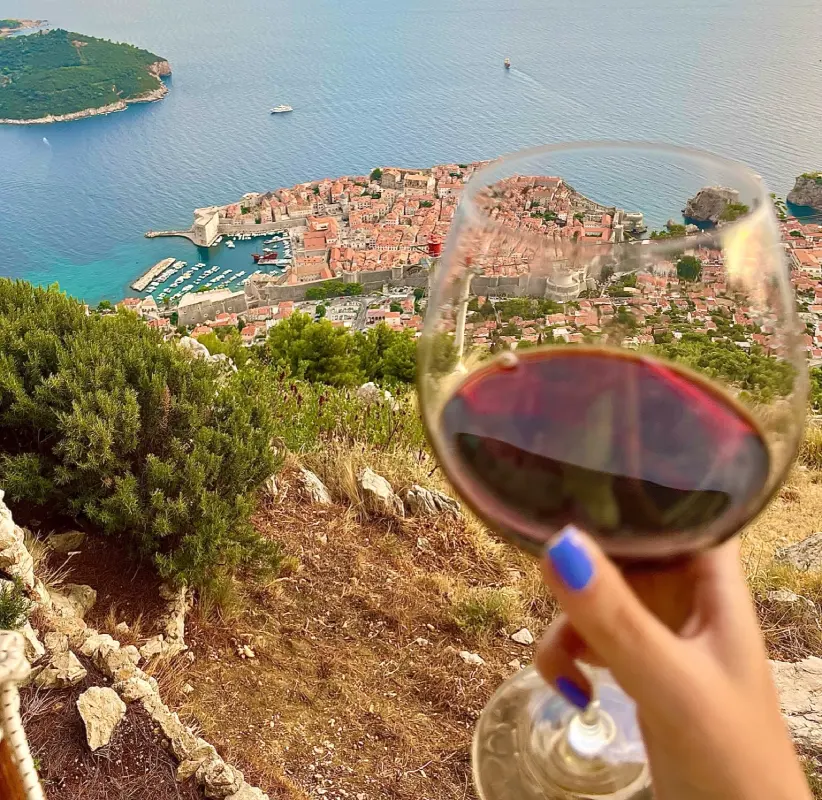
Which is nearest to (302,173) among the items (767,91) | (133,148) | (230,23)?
(133,148)

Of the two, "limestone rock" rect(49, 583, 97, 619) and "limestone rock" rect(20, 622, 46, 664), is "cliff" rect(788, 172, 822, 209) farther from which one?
"limestone rock" rect(20, 622, 46, 664)

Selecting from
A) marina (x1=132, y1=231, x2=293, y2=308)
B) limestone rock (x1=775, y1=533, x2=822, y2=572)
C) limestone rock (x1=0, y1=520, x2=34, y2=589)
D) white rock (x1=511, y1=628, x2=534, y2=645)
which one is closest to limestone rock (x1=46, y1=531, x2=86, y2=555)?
limestone rock (x1=0, y1=520, x2=34, y2=589)

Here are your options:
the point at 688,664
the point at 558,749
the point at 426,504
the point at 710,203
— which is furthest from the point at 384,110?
the point at 688,664

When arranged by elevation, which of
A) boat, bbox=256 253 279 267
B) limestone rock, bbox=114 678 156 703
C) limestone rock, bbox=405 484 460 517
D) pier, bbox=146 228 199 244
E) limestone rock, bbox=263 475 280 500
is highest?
Result: limestone rock, bbox=114 678 156 703

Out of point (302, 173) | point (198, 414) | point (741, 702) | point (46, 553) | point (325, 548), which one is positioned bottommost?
point (302, 173)

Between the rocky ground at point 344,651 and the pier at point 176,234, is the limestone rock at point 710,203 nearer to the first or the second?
the rocky ground at point 344,651

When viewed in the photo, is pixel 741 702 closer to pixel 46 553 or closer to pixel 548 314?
pixel 548 314
